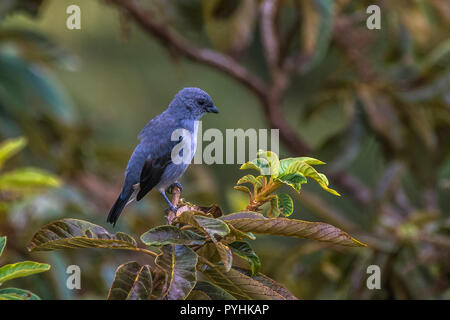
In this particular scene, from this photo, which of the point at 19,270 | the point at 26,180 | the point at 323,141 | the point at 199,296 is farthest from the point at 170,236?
the point at 323,141

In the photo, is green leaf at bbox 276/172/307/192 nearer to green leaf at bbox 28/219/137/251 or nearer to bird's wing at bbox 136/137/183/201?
green leaf at bbox 28/219/137/251

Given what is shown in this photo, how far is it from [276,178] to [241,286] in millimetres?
308

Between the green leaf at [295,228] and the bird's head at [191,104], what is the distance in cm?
97

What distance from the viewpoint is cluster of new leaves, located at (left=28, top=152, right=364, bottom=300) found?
153 cm

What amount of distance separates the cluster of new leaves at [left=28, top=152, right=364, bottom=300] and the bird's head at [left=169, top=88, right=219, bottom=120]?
88cm

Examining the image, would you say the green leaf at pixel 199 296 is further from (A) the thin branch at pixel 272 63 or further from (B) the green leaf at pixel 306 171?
(A) the thin branch at pixel 272 63

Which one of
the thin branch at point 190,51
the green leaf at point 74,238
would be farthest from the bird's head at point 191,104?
the thin branch at point 190,51

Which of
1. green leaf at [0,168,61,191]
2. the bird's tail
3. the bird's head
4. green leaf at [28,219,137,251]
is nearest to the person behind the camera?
green leaf at [28,219,137,251]

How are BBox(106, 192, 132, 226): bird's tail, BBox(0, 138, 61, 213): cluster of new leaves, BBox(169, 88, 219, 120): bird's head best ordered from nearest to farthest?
BBox(169, 88, 219, 120): bird's head, BBox(106, 192, 132, 226): bird's tail, BBox(0, 138, 61, 213): cluster of new leaves

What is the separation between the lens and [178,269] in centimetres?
155

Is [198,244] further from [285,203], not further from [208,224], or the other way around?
[285,203]

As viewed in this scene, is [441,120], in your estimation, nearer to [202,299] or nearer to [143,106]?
[202,299]

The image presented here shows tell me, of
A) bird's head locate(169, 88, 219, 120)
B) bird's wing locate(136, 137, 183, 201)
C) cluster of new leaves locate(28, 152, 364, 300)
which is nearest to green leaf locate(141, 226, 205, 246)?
cluster of new leaves locate(28, 152, 364, 300)

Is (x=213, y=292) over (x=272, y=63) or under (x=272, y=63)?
under
